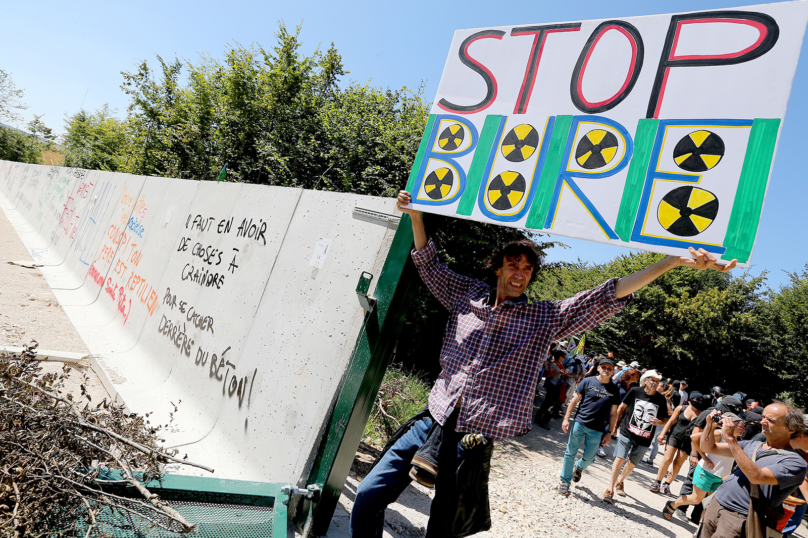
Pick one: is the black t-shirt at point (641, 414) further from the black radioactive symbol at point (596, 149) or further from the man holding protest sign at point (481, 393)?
the black radioactive symbol at point (596, 149)

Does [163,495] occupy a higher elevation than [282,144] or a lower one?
lower

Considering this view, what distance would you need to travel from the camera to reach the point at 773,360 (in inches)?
973

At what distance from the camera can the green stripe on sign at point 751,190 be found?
1.91 meters

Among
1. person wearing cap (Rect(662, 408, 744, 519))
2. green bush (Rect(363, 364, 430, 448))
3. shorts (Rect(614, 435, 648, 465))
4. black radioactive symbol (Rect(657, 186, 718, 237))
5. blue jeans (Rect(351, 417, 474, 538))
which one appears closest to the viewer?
black radioactive symbol (Rect(657, 186, 718, 237))

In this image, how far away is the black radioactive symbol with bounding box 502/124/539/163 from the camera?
8.46 feet

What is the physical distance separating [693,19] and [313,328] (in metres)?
2.81

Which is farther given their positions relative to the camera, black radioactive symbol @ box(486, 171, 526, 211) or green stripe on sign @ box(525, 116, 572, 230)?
black radioactive symbol @ box(486, 171, 526, 211)

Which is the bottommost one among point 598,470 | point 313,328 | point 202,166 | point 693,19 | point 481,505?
point 598,470

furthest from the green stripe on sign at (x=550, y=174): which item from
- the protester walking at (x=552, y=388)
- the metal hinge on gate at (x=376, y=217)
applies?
the protester walking at (x=552, y=388)

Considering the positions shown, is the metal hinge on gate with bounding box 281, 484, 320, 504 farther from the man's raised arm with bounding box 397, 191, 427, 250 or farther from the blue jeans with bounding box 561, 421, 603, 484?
the blue jeans with bounding box 561, 421, 603, 484

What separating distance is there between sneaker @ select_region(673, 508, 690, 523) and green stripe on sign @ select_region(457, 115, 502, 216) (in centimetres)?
615

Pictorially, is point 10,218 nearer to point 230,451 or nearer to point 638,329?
point 230,451

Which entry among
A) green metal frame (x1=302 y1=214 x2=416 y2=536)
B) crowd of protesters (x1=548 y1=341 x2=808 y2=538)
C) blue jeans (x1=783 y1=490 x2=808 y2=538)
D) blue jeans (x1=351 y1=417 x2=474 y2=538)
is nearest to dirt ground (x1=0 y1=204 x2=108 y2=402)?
green metal frame (x1=302 y1=214 x2=416 y2=536)

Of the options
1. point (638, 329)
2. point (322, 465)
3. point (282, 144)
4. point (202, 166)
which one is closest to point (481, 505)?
point (322, 465)
